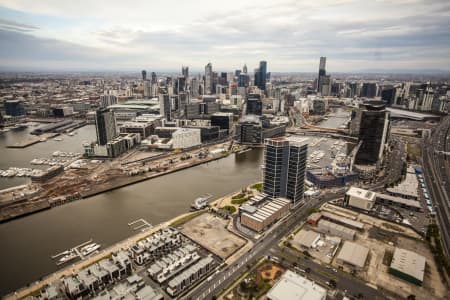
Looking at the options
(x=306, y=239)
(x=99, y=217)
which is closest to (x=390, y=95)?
(x=306, y=239)

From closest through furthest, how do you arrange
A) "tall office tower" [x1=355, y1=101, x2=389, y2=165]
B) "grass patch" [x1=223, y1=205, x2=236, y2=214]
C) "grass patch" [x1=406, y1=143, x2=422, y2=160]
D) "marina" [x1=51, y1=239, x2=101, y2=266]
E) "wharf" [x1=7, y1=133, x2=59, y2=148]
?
"marina" [x1=51, y1=239, x2=101, y2=266] < "grass patch" [x1=223, y1=205, x2=236, y2=214] < "tall office tower" [x1=355, y1=101, x2=389, y2=165] < "grass patch" [x1=406, y1=143, x2=422, y2=160] < "wharf" [x1=7, y1=133, x2=59, y2=148]

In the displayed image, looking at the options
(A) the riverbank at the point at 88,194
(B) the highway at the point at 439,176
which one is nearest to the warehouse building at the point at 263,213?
(B) the highway at the point at 439,176

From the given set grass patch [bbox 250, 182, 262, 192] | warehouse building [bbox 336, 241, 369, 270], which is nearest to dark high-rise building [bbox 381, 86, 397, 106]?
Answer: grass patch [bbox 250, 182, 262, 192]

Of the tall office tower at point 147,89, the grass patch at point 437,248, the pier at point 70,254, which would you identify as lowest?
the pier at point 70,254

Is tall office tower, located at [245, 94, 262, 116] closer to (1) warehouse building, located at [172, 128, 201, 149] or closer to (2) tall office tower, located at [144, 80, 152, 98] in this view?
(1) warehouse building, located at [172, 128, 201, 149]

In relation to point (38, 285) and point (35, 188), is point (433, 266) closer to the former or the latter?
point (38, 285)

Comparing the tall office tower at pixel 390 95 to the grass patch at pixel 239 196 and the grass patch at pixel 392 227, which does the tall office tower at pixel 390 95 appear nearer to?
the grass patch at pixel 392 227
